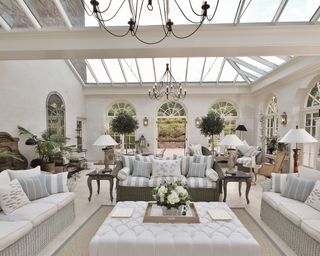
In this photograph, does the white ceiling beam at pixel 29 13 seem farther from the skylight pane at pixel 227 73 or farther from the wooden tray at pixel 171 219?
the skylight pane at pixel 227 73

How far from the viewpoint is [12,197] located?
287cm

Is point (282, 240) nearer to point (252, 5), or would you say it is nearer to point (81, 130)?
point (252, 5)

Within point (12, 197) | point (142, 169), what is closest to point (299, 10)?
point (142, 169)

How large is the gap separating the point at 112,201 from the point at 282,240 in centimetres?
315

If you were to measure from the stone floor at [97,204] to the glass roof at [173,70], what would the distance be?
408cm

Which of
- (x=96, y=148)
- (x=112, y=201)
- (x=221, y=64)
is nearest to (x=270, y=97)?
(x=221, y=64)

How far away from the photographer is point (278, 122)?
717 centimetres

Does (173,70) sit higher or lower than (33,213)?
higher

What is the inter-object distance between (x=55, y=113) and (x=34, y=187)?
439 cm

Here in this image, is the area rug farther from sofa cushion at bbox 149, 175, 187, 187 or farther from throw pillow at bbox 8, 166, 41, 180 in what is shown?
throw pillow at bbox 8, 166, 41, 180

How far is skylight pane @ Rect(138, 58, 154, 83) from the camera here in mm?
7727

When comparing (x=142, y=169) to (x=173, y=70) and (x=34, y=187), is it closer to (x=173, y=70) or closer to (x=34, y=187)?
(x=34, y=187)

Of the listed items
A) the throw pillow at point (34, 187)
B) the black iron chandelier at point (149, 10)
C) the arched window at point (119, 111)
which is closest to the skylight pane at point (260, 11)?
the black iron chandelier at point (149, 10)

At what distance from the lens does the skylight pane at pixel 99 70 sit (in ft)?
25.9
